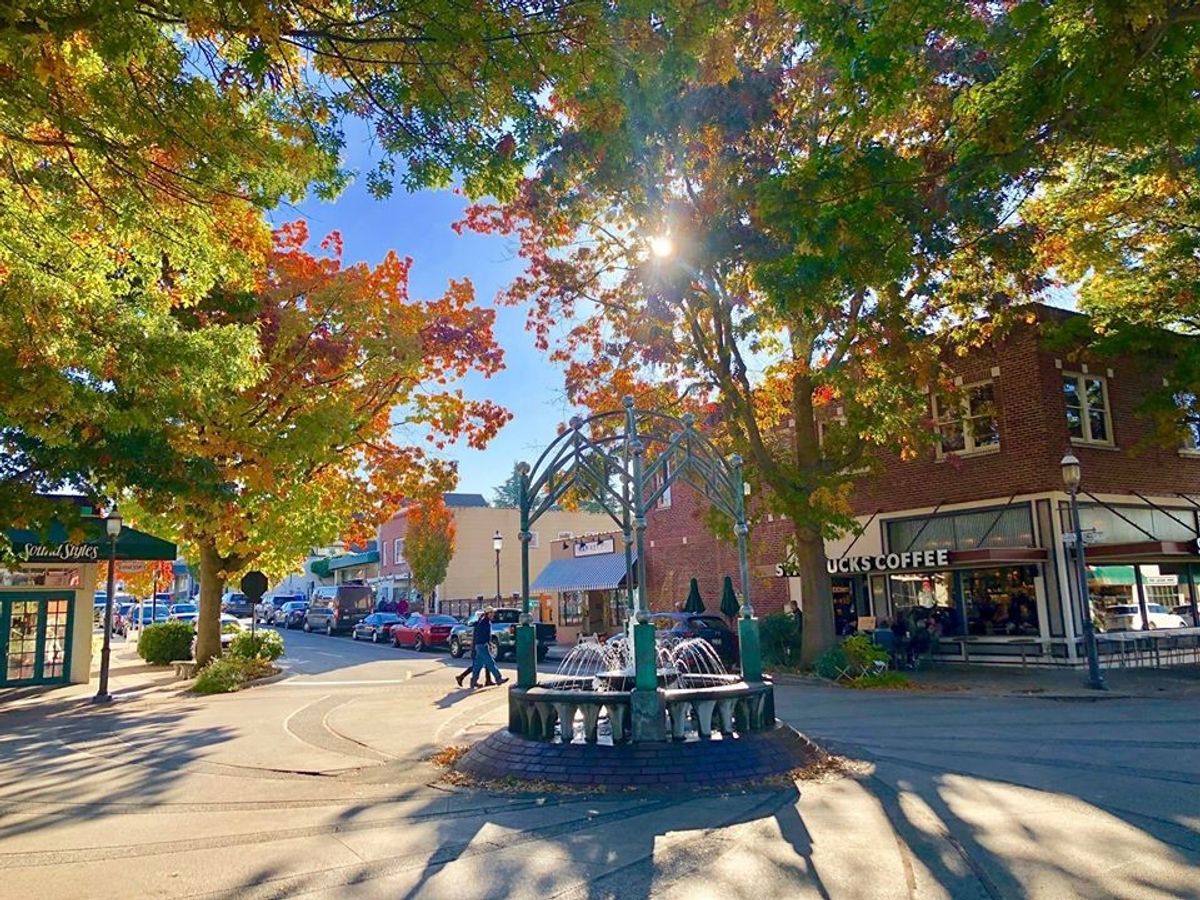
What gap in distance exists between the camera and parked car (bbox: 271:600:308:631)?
53.0 m

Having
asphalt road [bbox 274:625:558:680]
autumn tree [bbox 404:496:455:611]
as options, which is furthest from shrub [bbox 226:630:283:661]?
autumn tree [bbox 404:496:455:611]

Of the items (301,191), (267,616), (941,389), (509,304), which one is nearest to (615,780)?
(301,191)

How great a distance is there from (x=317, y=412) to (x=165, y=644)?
1354 centimetres

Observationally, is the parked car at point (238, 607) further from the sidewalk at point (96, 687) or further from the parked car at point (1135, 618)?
the parked car at point (1135, 618)

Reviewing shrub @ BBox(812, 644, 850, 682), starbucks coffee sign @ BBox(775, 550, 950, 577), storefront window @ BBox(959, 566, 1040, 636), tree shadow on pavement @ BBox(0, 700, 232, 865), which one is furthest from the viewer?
starbucks coffee sign @ BBox(775, 550, 950, 577)

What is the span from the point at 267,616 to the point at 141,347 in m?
55.1

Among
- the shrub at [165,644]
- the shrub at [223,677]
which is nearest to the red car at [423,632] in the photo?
the shrub at [165,644]

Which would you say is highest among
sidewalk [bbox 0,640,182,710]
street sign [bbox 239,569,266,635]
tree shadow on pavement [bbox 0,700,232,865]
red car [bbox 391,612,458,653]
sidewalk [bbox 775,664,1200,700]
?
street sign [bbox 239,569,266,635]

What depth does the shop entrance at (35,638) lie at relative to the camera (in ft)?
69.4

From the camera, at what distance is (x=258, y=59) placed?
208 inches

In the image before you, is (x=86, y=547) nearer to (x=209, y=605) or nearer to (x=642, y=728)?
(x=209, y=605)

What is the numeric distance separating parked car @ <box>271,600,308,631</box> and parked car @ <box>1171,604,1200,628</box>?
42.3 meters

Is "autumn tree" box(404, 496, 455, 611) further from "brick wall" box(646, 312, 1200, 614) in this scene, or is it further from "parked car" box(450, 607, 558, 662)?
"brick wall" box(646, 312, 1200, 614)

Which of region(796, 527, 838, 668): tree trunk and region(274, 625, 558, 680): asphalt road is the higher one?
region(796, 527, 838, 668): tree trunk
